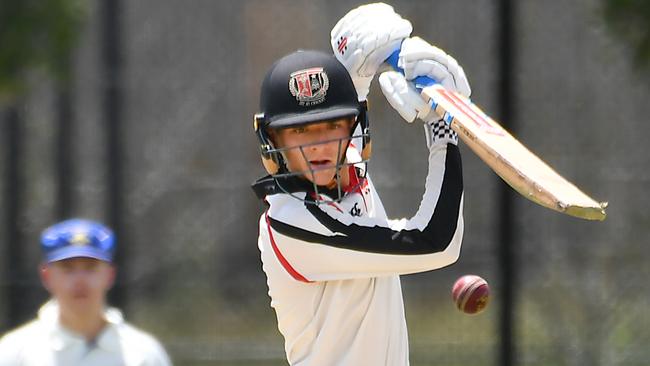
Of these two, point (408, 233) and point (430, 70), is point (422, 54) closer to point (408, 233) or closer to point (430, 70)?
point (430, 70)

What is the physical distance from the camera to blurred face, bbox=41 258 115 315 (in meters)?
5.26

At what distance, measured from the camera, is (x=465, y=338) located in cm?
799

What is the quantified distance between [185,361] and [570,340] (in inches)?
84.7

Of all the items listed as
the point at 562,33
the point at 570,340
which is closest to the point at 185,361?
the point at 570,340

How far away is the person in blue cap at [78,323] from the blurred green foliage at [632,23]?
11.5 feet

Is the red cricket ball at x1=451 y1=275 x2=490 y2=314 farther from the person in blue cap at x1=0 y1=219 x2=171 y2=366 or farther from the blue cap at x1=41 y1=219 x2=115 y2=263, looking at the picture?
the blue cap at x1=41 y1=219 x2=115 y2=263

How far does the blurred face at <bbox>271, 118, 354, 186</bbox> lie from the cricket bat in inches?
9.2

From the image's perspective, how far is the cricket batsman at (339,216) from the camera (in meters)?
3.53

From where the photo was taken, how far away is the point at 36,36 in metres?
7.86

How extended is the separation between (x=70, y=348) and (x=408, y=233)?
2.05m

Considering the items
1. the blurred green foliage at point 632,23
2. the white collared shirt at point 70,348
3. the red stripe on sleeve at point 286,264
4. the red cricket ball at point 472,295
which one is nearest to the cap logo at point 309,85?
the red stripe on sleeve at point 286,264

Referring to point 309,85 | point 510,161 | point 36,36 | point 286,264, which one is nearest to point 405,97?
point 309,85

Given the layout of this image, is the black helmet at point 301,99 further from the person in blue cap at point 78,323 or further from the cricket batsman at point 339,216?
the person in blue cap at point 78,323

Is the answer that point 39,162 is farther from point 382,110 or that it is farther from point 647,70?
point 647,70
